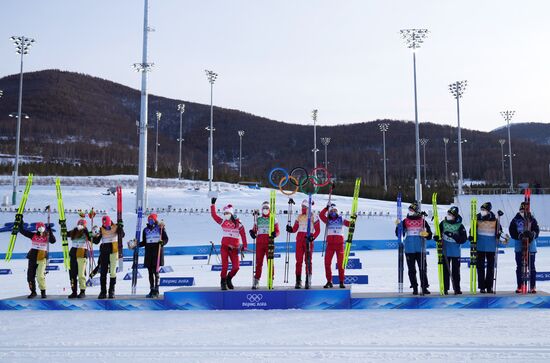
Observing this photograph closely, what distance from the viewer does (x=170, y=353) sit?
6.09 metres

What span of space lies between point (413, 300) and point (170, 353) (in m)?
4.84

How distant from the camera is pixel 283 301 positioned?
931 centimetres

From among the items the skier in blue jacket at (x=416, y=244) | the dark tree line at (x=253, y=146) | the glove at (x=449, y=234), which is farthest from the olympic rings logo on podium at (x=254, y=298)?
the dark tree line at (x=253, y=146)

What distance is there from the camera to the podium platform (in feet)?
29.2

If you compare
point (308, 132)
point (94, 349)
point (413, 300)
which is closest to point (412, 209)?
point (413, 300)

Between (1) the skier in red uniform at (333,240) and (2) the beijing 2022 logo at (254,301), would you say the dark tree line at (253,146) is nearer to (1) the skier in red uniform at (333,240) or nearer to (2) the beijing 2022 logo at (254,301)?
(1) the skier in red uniform at (333,240)

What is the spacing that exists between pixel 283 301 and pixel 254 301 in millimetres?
552

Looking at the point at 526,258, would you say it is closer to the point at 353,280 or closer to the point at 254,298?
the point at 353,280

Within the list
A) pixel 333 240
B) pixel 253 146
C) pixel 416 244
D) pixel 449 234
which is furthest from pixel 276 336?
pixel 253 146

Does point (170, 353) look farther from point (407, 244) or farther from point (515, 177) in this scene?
point (515, 177)

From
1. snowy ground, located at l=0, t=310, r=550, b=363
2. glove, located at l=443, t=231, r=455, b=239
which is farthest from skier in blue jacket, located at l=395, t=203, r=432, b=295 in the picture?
snowy ground, located at l=0, t=310, r=550, b=363

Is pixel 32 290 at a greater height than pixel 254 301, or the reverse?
pixel 32 290

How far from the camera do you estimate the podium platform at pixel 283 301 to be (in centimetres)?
891

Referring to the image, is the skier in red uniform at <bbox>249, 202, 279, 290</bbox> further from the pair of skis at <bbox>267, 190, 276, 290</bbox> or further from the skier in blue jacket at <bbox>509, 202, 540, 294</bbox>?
the skier in blue jacket at <bbox>509, 202, 540, 294</bbox>
